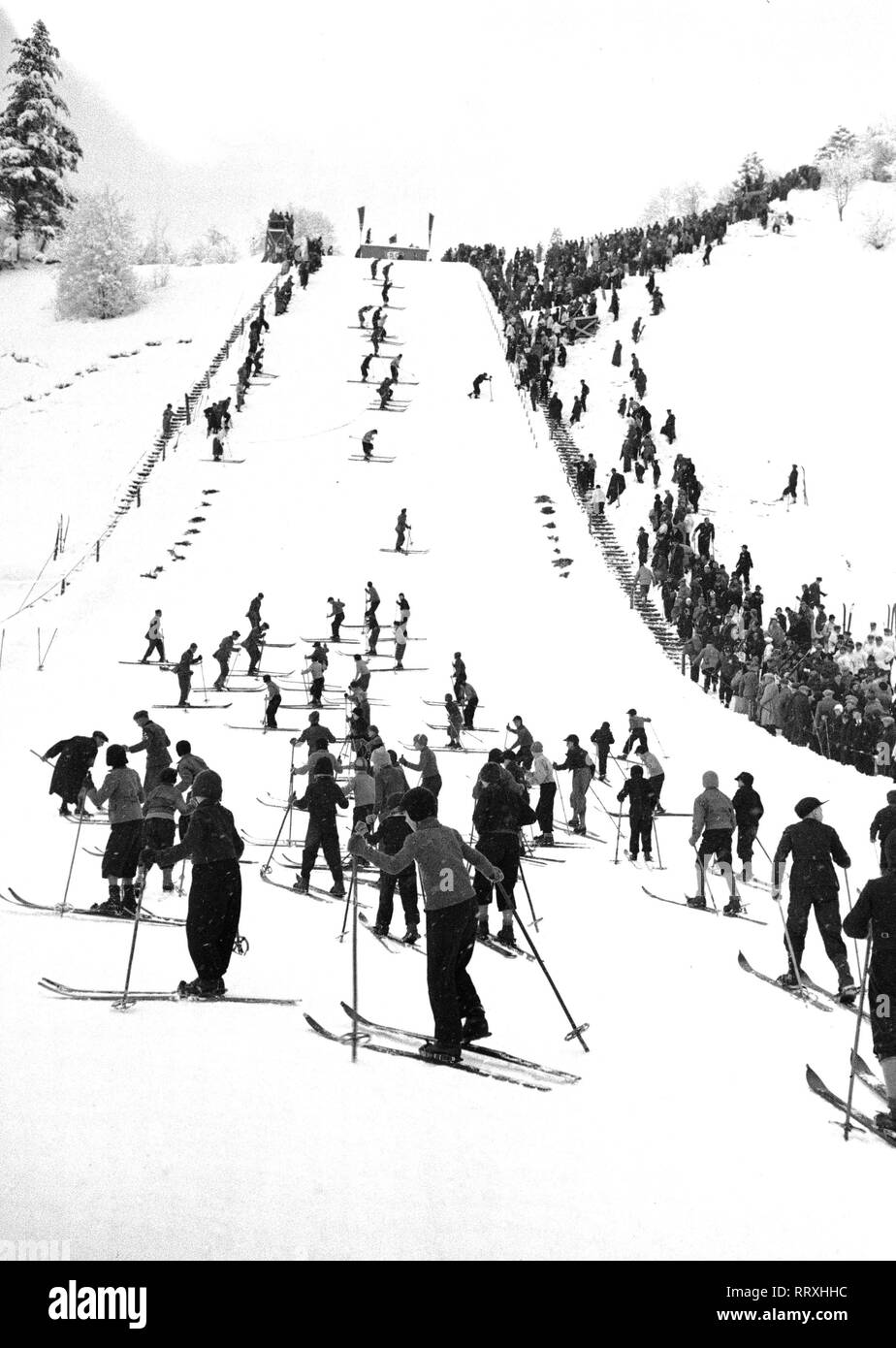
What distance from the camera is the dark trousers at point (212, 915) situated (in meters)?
7.21

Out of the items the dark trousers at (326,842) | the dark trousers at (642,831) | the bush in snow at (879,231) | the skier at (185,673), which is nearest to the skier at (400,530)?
the skier at (185,673)

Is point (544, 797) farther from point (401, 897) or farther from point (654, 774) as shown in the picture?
point (401, 897)

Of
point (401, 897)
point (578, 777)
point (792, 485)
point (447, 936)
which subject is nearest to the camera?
point (447, 936)

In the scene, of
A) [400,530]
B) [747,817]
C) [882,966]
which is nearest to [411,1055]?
[882,966]

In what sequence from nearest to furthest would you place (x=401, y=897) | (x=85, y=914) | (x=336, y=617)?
(x=401, y=897)
(x=85, y=914)
(x=336, y=617)

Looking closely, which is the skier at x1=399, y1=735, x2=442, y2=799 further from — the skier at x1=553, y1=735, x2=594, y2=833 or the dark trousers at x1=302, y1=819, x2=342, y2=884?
the skier at x1=553, y1=735, x2=594, y2=833

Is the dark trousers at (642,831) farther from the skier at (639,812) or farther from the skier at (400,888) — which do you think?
the skier at (400,888)

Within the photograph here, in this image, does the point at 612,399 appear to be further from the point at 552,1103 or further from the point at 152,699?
the point at 552,1103

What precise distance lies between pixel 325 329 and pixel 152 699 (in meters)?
28.1

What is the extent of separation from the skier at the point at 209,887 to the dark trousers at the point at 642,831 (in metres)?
8.07

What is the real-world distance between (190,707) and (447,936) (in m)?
17.2

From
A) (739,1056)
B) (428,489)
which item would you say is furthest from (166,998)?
(428,489)

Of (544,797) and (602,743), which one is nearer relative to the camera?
(544,797)

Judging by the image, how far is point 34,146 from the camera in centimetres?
6756
